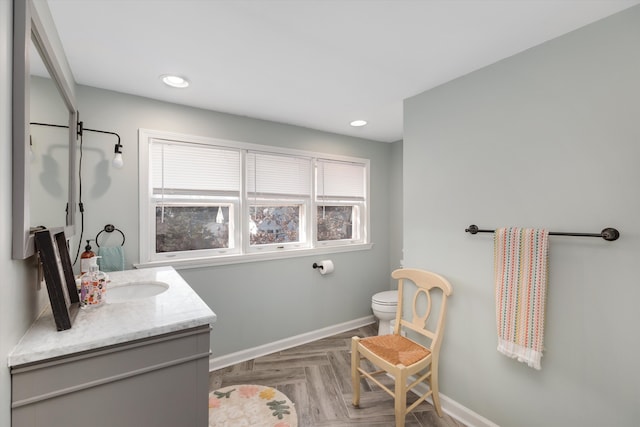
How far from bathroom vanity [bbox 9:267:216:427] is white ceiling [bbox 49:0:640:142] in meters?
1.36

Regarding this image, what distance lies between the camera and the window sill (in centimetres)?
232

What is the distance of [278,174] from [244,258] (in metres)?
0.90

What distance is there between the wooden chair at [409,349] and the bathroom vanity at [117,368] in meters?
1.11

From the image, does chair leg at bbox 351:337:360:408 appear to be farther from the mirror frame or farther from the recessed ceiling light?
the recessed ceiling light

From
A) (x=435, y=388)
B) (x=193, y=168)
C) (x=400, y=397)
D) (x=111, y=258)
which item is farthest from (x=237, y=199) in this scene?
(x=435, y=388)

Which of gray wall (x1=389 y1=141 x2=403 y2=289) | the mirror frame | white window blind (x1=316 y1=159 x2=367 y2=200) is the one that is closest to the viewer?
the mirror frame

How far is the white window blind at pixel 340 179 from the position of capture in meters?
3.22

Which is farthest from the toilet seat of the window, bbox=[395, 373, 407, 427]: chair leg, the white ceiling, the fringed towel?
the fringed towel

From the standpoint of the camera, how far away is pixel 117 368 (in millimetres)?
1014

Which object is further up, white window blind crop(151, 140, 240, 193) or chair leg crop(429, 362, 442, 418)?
white window blind crop(151, 140, 240, 193)

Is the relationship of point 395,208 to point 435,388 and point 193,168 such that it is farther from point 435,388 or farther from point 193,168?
point 193,168

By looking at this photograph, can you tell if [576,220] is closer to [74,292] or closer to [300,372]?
[300,372]

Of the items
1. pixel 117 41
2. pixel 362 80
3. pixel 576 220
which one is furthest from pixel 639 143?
pixel 117 41

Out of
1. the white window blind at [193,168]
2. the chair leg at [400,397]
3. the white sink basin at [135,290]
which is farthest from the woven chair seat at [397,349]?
the white window blind at [193,168]
